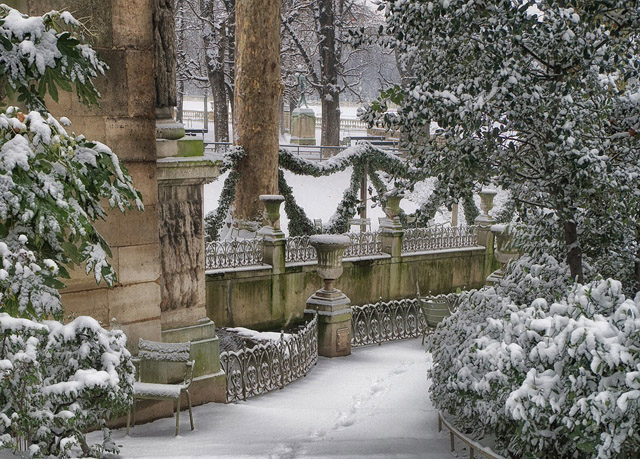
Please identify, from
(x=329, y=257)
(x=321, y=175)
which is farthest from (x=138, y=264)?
(x=321, y=175)

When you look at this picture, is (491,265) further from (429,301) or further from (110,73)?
(110,73)

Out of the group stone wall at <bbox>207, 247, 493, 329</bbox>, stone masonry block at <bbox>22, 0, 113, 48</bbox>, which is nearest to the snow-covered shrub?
stone masonry block at <bbox>22, 0, 113, 48</bbox>

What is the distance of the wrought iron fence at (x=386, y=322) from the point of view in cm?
1113

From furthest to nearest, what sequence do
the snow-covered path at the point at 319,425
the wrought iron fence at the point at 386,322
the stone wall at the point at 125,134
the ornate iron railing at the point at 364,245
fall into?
the ornate iron railing at the point at 364,245 < the wrought iron fence at the point at 386,322 < the stone wall at the point at 125,134 < the snow-covered path at the point at 319,425

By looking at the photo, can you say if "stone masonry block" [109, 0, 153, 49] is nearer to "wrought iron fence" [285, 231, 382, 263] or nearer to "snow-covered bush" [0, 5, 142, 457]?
"snow-covered bush" [0, 5, 142, 457]

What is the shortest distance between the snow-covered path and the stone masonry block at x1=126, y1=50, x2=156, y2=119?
9.35 ft

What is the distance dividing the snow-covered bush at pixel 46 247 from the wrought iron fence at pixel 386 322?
6.87 m

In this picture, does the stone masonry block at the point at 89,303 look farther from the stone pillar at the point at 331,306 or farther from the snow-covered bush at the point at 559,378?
the stone pillar at the point at 331,306

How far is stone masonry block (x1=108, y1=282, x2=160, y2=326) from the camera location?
252 inches

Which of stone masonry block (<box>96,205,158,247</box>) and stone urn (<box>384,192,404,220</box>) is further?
stone urn (<box>384,192,404,220</box>)

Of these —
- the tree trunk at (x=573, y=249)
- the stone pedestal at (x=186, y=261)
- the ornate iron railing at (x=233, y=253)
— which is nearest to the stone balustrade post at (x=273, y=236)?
the ornate iron railing at (x=233, y=253)

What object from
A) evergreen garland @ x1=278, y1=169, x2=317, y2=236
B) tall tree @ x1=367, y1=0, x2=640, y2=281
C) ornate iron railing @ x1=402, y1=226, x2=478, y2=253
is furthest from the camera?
ornate iron railing @ x1=402, y1=226, x2=478, y2=253

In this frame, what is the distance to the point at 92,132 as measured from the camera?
6.09 meters

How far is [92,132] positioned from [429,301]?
22.5 ft
